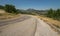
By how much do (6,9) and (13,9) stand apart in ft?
17.8

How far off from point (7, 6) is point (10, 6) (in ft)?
10.8

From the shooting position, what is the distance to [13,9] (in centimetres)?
11044

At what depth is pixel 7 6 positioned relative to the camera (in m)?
113

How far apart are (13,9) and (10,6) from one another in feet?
10.5

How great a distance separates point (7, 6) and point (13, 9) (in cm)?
589

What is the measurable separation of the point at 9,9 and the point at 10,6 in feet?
7.93

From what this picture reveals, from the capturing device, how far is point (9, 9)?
111312 millimetres

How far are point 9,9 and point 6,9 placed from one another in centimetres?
226

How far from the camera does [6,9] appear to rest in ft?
365

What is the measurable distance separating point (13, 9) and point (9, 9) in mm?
3213

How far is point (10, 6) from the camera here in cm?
11075
